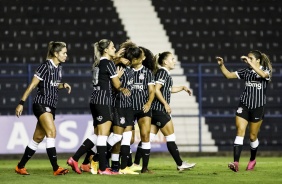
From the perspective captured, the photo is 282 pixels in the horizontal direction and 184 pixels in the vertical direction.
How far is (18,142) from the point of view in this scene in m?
20.8

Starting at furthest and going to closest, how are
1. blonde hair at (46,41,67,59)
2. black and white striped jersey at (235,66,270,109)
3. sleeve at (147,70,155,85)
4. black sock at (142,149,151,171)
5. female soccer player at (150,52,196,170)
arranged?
black and white striped jersey at (235,66,270,109) → female soccer player at (150,52,196,170) → black sock at (142,149,151,171) → sleeve at (147,70,155,85) → blonde hair at (46,41,67,59)

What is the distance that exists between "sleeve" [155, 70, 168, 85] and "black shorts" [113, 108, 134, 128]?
82 cm

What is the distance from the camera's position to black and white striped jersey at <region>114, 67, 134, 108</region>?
1292 centimetres

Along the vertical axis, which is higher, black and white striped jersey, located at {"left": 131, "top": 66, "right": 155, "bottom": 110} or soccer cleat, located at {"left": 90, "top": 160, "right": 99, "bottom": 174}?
black and white striped jersey, located at {"left": 131, "top": 66, "right": 155, "bottom": 110}

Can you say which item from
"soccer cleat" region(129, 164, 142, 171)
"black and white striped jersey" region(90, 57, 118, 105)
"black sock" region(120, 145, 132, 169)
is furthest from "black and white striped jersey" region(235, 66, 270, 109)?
"black and white striped jersey" region(90, 57, 118, 105)

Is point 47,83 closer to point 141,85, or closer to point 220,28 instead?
point 141,85

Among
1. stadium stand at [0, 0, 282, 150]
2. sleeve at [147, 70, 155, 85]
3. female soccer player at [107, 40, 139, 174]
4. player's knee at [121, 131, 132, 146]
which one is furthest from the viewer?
stadium stand at [0, 0, 282, 150]

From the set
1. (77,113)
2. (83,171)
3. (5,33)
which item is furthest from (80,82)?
(83,171)

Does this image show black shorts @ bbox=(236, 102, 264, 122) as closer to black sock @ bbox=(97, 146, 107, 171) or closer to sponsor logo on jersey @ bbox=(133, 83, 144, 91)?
sponsor logo on jersey @ bbox=(133, 83, 144, 91)

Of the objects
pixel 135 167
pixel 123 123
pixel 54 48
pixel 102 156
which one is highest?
pixel 54 48

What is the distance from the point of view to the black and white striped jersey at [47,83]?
1262 cm

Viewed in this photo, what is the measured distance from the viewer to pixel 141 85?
1314 cm

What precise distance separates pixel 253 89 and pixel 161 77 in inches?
67.1

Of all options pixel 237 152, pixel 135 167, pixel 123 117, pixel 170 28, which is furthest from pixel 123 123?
pixel 170 28
